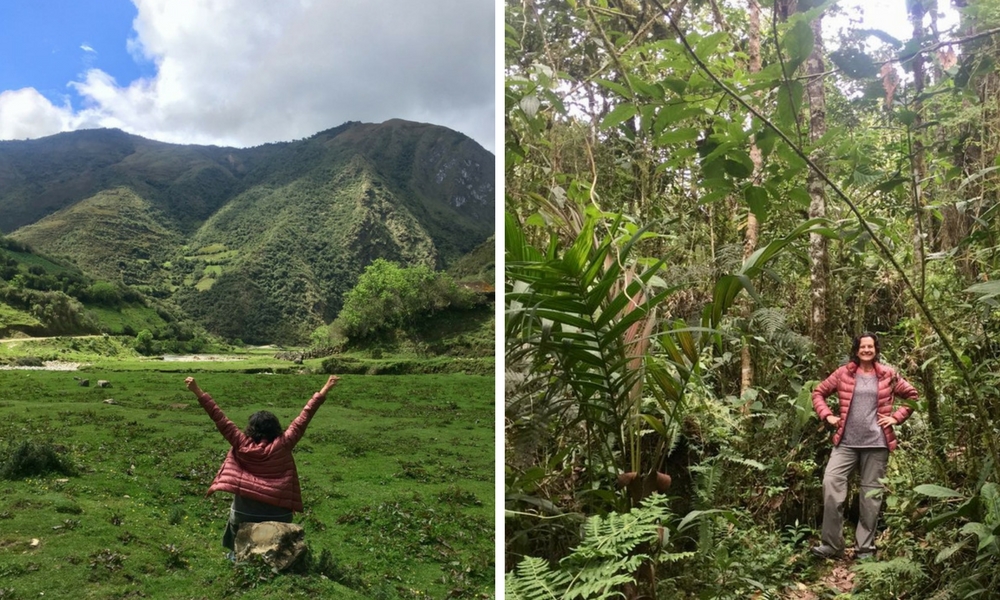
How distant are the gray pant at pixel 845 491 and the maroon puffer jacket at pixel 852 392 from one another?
0.03 m

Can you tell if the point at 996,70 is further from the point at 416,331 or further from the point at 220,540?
the point at 416,331

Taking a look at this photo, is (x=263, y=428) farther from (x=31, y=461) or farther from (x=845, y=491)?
(x=845, y=491)

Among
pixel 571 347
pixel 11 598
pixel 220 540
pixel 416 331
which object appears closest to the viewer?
pixel 571 347

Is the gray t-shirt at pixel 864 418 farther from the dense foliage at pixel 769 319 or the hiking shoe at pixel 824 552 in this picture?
the hiking shoe at pixel 824 552

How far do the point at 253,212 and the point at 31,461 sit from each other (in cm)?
178

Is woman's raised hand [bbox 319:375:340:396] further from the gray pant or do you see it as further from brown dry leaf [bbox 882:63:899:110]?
brown dry leaf [bbox 882:63:899:110]

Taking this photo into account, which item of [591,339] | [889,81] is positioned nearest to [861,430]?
[591,339]

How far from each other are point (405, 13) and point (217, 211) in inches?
62.7

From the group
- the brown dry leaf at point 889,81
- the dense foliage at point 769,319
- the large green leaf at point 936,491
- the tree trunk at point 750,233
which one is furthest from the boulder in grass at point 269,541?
the brown dry leaf at point 889,81

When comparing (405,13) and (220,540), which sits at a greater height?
(405,13)

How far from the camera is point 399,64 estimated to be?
13.0ft

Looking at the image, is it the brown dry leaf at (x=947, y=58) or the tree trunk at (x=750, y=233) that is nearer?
the brown dry leaf at (x=947, y=58)

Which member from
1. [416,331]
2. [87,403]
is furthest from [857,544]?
[416,331]

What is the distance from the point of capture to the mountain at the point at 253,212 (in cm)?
305
